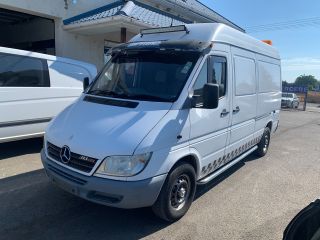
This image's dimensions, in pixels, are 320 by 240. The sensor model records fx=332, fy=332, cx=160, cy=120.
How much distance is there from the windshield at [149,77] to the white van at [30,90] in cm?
123

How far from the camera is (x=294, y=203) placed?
16.9 feet

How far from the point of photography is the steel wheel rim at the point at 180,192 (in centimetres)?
414

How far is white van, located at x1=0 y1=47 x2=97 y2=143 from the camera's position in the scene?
6.29 metres

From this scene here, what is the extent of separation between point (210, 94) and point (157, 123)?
789 millimetres

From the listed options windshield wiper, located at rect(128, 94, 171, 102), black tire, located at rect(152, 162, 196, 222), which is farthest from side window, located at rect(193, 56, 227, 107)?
black tire, located at rect(152, 162, 196, 222)

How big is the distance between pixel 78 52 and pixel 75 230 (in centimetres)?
943

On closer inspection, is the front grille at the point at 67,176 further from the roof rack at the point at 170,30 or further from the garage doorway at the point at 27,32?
the garage doorway at the point at 27,32

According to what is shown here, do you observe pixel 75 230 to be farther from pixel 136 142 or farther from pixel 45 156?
pixel 136 142

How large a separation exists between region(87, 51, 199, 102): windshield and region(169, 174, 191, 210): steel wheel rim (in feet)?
3.36

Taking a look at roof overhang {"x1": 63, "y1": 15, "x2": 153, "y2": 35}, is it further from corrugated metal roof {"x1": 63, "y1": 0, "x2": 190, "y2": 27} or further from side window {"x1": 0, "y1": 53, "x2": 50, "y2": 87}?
side window {"x1": 0, "y1": 53, "x2": 50, "y2": 87}

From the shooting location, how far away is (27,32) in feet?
45.7

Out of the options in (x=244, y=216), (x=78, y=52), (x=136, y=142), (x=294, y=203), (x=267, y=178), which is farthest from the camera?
(x=78, y=52)

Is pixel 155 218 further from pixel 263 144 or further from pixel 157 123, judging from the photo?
pixel 263 144

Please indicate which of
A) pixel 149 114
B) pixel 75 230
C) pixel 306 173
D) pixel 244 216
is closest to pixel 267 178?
pixel 306 173
